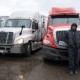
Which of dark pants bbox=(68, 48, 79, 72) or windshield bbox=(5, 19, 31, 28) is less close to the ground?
windshield bbox=(5, 19, 31, 28)

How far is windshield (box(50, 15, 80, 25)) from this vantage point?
1381cm

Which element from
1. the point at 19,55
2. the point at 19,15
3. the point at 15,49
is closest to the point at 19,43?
the point at 15,49

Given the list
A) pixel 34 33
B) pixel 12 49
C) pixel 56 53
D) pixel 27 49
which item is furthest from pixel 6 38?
pixel 56 53

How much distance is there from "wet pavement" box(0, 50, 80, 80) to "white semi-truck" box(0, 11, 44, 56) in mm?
817

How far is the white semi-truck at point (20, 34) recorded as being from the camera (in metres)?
13.5

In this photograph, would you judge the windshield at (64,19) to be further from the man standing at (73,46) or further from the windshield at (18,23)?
the man standing at (73,46)

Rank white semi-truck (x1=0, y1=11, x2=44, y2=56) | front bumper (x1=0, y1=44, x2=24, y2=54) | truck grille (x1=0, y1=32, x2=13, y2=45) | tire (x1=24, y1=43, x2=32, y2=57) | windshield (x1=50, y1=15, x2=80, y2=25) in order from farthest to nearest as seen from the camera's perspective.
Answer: tire (x1=24, y1=43, x2=32, y2=57) < windshield (x1=50, y1=15, x2=80, y2=25) < truck grille (x1=0, y1=32, x2=13, y2=45) < white semi-truck (x1=0, y1=11, x2=44, y2=56) < front bumper (x1=0, y1=44, x2=24, y2=54)

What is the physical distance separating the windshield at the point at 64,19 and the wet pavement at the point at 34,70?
2.32m

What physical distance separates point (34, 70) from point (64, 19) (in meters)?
4.30

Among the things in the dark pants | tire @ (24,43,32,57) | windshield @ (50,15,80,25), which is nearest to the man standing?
the dark pants

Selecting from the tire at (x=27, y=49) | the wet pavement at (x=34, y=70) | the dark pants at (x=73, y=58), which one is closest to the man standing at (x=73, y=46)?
the dark pants at (x=73, y=58)

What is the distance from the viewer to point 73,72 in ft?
33.0

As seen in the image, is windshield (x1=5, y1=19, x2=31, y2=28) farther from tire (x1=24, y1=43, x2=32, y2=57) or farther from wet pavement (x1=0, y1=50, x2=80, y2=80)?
wet pavement (x1=0, y1=50, x2=80, y2=80)

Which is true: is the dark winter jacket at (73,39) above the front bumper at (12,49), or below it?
above
